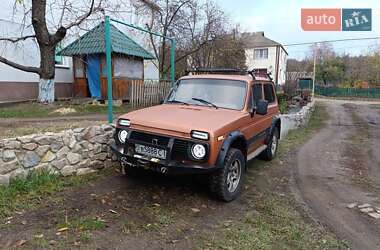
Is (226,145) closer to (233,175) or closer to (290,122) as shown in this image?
(233,175)

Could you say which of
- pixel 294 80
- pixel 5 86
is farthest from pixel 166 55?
pixel 294 80

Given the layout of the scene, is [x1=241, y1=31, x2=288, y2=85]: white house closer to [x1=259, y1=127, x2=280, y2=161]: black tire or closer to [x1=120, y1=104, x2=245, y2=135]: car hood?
[x1=259, y1=127, x2=280, y2=161]: black tire

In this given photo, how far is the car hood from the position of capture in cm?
450

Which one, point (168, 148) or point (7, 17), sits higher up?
point (7, 17)

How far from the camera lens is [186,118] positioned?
189 inches

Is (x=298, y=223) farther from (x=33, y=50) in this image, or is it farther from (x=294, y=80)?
(x=294, y=80)

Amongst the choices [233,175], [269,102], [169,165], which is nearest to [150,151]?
[169,165]

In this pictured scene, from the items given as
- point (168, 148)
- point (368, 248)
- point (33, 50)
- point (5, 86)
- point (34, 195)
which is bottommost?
point (368, 248)

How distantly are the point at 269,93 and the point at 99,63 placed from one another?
10187 millimetres

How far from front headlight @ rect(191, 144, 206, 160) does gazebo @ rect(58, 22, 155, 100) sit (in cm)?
1110

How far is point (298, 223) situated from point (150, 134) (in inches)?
90.9

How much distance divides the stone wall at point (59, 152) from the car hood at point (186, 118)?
111cm

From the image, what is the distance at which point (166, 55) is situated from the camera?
20047 millimetres

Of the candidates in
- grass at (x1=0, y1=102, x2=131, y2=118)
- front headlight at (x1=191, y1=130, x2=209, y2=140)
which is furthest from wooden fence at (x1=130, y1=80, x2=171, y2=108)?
front headlight at (x1=191, y1=130, x2=209, y2=140)
